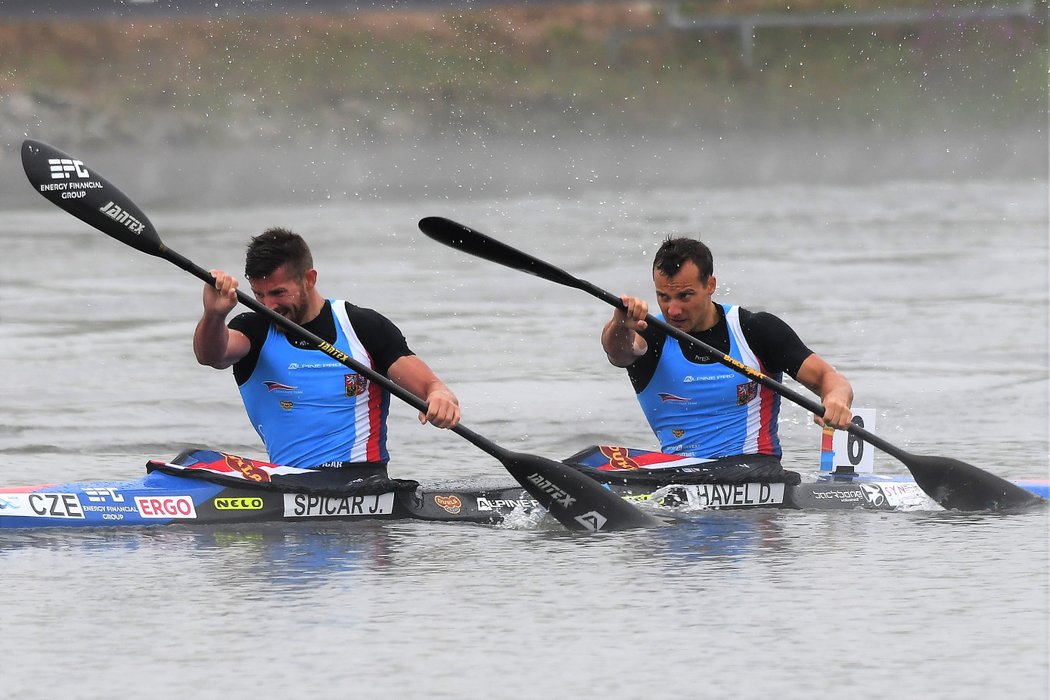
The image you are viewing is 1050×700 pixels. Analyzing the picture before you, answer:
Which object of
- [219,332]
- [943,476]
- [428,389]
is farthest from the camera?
[943,476]

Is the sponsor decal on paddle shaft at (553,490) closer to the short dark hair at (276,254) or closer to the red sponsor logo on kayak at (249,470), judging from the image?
the red sponsor logo on kayak at (249,470)

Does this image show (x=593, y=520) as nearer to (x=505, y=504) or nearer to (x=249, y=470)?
(x=505, y=504)

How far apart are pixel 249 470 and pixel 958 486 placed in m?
3.11

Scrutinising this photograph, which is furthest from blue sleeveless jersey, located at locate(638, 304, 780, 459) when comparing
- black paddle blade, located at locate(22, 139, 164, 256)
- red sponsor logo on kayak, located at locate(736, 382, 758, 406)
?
black paddle blade, located at locate(22, 139, 164, 256)

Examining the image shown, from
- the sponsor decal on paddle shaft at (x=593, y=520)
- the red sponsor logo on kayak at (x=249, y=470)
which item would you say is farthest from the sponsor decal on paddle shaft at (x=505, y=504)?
the red sponsor logo on kayak at (x=249, y=470)

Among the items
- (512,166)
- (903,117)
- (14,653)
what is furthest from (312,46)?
(14,653)

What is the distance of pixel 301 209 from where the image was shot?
2581cm

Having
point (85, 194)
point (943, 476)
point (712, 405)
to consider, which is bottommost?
point (943, 476)

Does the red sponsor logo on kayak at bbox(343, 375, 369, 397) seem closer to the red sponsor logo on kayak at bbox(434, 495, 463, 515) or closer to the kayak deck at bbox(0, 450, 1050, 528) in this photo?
the kayak deck at bbox(0, 450, 1050, 528)

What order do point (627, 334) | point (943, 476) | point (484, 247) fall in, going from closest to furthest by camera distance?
1. point (627, 334)
2. point (943, 476)
3. point (484, 247)

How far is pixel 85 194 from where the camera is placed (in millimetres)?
8594

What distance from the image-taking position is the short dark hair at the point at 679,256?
27.8 feet

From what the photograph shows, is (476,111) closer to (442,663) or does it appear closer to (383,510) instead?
(383,510)

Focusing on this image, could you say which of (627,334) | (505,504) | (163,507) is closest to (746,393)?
(627,334)
